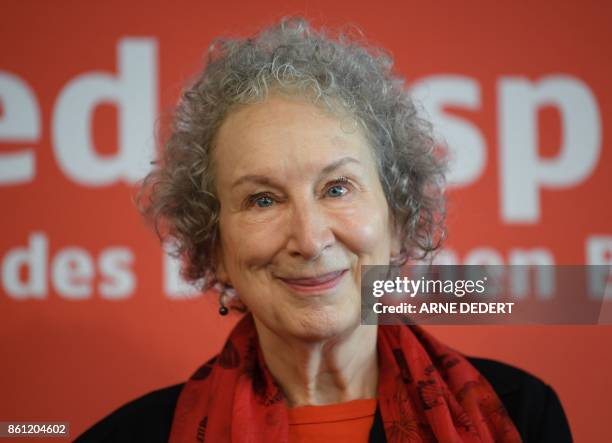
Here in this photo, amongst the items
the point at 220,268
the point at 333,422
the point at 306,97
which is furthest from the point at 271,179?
the point at 333,422

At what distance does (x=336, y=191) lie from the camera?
1176 millimetres

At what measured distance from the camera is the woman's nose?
3.63 feet

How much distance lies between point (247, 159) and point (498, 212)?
3.05ft

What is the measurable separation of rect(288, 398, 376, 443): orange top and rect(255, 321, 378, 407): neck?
0.02 m

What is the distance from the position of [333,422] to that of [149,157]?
0.90 metres

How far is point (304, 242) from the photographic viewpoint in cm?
111

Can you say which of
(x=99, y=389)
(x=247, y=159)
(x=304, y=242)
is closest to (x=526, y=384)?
(x=304, y=242)

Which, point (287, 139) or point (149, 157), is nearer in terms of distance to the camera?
point (287, 139)

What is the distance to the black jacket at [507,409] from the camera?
125 centimetres

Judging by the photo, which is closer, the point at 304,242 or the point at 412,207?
the point at 304,242

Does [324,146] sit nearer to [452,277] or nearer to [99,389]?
[452,277]

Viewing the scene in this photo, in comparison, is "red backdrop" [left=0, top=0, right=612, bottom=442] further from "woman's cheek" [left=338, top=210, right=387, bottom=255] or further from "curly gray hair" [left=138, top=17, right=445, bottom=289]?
"woman's cheek" [left=338, top=210, right=387, bottom=255]

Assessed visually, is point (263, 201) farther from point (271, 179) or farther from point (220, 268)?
point (220, 268)

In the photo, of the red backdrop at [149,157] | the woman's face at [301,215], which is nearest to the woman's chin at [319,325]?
the woman's face at [301,215]
